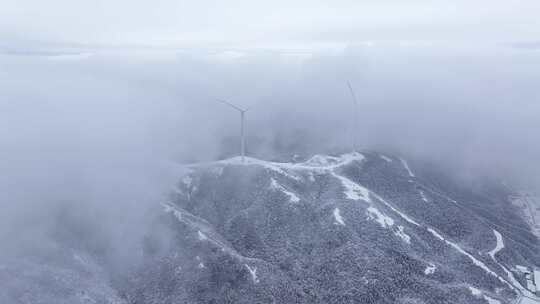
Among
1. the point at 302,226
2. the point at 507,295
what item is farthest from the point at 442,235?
the point at 302,226

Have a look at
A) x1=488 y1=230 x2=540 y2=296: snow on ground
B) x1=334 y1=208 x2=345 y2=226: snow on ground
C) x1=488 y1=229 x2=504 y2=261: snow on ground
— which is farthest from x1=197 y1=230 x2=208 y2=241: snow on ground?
x1=488 y1=229 x2=504 y2=261: snow on ground

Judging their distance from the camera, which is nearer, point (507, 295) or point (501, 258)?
point (507, 295)


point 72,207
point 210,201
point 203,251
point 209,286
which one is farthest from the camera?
point 210,201

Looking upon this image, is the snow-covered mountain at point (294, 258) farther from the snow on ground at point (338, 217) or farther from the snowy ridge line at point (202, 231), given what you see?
the snowy ridge line at point (202, 231)

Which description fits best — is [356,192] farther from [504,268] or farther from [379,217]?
[504,268]

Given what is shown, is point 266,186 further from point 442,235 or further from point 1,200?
point 1,200

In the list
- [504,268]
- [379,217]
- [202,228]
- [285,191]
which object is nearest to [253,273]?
[202,228]

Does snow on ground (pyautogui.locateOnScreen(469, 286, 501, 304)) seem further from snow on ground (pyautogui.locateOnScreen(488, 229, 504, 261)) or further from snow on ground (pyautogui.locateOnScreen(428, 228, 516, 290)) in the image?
snow on ground (pyautogui.locateOnScreen(488, 229, 504, 261))
